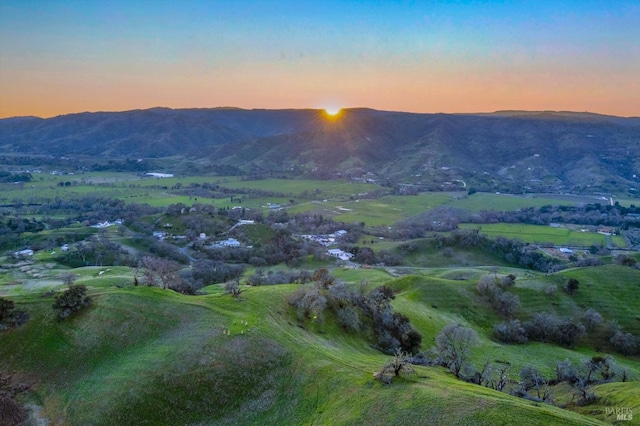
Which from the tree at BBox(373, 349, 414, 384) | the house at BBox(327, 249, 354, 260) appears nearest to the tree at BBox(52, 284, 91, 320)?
the tree at BBox(373, 349, 414, 384)

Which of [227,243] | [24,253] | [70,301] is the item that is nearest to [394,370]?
[70,301]

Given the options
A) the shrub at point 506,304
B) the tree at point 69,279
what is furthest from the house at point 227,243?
the shrub at point 506,304

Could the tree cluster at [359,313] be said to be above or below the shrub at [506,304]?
above

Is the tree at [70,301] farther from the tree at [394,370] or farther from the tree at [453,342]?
the tree at [453,342]

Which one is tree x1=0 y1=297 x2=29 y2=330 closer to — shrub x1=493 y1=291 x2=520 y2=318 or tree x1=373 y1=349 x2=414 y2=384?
tree x1=373 y1=349 x2=414 y2=384

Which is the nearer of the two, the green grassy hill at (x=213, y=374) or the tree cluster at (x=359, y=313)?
the green grassy hill at (x=213, y=374)

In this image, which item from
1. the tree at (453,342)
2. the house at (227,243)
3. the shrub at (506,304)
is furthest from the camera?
the house at (227,243)

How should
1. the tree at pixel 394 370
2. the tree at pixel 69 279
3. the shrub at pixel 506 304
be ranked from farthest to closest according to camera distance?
the shrub at pixel 506 304 → the tree at pixel 69 279 → the tree at pixel 394 370
